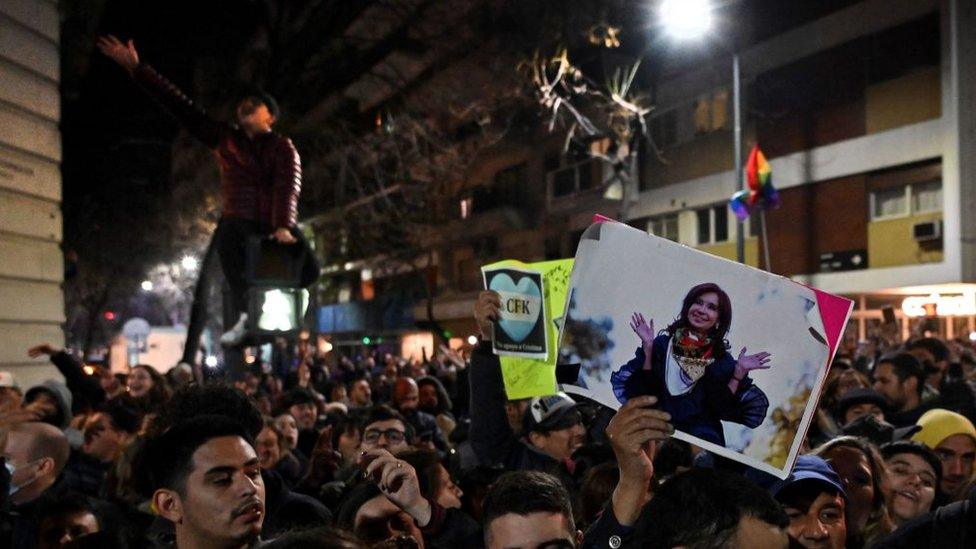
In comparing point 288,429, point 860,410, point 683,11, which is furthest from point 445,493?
point 683,11

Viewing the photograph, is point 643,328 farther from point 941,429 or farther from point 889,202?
point 889,202

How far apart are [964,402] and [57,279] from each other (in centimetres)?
756

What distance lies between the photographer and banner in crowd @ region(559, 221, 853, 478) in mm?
2355

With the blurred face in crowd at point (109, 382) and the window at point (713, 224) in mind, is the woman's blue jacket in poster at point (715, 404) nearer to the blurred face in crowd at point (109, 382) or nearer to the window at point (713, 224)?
the blurred face in crowd at point (109, 382)

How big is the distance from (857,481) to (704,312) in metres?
1.57

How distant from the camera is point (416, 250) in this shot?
3362 cm

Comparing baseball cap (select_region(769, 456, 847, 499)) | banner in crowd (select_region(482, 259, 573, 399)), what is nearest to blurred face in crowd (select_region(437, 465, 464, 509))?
banner in crowd (select_region(482, 259, 573, 399))

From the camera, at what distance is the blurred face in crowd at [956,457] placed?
4.73m

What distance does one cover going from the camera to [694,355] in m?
2.39

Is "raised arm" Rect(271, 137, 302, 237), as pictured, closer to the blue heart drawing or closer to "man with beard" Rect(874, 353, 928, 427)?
the blue heart drawing

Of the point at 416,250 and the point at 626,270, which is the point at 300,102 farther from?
the point at 416,250

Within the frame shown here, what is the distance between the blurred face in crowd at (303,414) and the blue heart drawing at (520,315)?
420 cm

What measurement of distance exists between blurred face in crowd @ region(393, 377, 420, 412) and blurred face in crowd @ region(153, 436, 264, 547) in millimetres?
4731

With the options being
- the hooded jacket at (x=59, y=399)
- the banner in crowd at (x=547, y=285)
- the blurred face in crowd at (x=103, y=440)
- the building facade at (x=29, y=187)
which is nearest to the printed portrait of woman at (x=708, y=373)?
the banner in crowd at (x=547, y=285)
